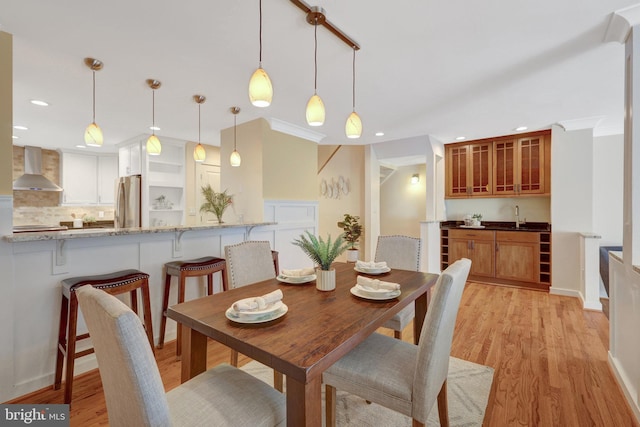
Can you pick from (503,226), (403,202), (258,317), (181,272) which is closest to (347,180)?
(403,202)

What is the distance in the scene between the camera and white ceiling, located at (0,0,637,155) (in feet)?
5.74

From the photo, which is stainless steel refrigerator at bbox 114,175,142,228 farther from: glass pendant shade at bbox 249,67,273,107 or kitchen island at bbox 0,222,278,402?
glass pendant shade at bbox 249,67,273,107

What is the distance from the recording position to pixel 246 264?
2.10 meters

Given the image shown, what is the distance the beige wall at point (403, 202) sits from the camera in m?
5.94

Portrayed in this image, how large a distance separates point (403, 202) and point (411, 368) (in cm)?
514

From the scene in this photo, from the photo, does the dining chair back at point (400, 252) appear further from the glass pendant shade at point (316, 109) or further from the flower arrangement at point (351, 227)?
the flower arrangement at point (351, 227)

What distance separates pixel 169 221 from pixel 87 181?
221cm

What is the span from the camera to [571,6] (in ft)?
5.62

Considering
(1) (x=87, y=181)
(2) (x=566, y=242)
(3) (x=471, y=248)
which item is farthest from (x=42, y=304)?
(2) (x=566, y=242)

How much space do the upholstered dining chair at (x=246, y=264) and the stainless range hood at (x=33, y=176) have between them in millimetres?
5064

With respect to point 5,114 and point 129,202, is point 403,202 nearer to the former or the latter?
point 129,202

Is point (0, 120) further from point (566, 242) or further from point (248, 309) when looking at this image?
point (566, 242)

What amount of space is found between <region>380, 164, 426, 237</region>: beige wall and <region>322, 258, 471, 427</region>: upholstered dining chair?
4768 mm
